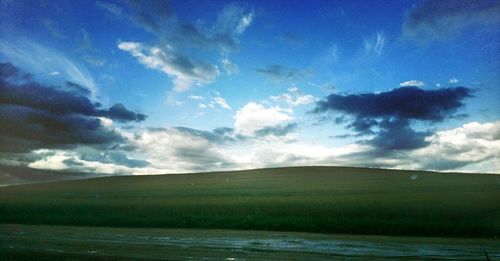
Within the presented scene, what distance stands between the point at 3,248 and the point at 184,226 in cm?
1503

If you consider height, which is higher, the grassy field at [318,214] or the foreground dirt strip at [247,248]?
the grassy field at [318,214]

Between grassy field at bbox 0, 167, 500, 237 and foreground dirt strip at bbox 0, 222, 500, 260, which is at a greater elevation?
grassy field at bbox 0, 167, 500, 237

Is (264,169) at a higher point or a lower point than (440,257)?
higher

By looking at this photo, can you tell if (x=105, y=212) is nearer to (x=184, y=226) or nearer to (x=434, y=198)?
(x=184, y=226)

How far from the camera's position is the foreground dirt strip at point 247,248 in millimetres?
18031

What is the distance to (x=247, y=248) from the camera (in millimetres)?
20609

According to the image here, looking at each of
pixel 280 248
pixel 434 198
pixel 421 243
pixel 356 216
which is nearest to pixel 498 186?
pixel 434 198

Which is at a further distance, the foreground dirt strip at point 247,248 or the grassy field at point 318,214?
the grassy field at point 318,214

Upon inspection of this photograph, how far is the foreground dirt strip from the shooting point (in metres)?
18.0

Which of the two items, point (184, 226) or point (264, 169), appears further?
point (264, 169)

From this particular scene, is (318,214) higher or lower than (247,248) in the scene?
higher

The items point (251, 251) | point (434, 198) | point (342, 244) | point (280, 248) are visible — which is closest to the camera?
point (251, 251)

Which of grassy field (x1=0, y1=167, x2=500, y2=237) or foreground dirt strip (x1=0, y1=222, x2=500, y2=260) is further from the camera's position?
grassy field (x1=0, y1=167, x2=500, y2=237)

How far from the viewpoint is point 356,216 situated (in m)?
32.9
